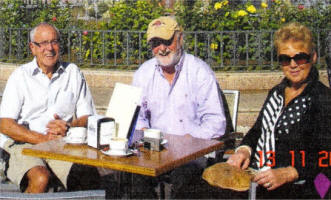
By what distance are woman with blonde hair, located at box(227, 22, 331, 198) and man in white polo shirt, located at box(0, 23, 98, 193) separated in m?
1.24

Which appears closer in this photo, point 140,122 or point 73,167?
point 73,167

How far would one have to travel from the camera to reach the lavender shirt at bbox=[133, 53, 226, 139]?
12.9 ft

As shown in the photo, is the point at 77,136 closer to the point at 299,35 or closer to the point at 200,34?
the point at 299,35

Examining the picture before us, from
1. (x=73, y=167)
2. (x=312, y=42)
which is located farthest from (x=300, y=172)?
(x=73, y=167)

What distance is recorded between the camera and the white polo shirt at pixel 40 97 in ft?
13.1

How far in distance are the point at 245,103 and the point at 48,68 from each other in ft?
10.4

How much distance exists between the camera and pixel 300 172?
3.10 meters

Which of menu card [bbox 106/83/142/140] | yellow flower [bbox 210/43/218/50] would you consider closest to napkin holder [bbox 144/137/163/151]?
menu card [bbox 106/83/142/140]

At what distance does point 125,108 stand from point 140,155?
0.28 metres

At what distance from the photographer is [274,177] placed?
3.04m

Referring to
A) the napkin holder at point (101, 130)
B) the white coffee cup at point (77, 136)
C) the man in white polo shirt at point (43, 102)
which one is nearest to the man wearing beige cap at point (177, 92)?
the man in white polo shirt at point (43, 102)

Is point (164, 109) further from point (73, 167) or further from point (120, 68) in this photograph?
point (120, 68)

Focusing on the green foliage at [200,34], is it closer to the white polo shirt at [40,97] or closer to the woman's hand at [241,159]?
the white polo shirt at [40,97]

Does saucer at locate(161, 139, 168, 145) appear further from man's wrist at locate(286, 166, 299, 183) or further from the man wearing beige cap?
man's wrist at locate(286, 166, 299, 183)
